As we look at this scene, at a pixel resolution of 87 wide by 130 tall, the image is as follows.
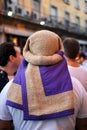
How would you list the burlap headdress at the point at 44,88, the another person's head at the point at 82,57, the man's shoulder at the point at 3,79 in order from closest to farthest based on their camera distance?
1. the burlap headdress at the point at 44,88
2. the man's shoulder at the point at 3,79
3. the another person's head at the point at 82,57

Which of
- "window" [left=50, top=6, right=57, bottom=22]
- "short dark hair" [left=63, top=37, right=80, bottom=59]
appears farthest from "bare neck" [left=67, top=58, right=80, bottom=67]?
"window" [left=50, top=6, right=57, bottom=22]

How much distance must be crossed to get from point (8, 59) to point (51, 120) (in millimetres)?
565

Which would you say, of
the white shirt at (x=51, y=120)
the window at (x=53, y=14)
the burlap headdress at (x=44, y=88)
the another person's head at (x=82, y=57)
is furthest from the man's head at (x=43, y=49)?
the another person's head at (x=82, y=57)

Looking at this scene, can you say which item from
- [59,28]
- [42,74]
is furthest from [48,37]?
[59,28]

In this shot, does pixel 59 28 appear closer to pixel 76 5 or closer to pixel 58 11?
pixel 58 11

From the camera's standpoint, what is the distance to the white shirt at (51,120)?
4.45ft

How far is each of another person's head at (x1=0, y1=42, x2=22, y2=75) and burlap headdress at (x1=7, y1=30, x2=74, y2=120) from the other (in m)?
0.47

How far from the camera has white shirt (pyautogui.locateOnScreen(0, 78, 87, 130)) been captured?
1355 mm

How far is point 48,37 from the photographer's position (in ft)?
4.46

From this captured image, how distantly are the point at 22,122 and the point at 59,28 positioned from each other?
2526 millimetres

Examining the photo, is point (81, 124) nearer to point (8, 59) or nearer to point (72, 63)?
point (8, 59)

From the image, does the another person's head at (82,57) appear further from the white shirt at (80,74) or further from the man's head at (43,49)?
the man's head at (43,49)

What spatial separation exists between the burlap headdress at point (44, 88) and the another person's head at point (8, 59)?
18.5 inches

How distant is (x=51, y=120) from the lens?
1347 mm
